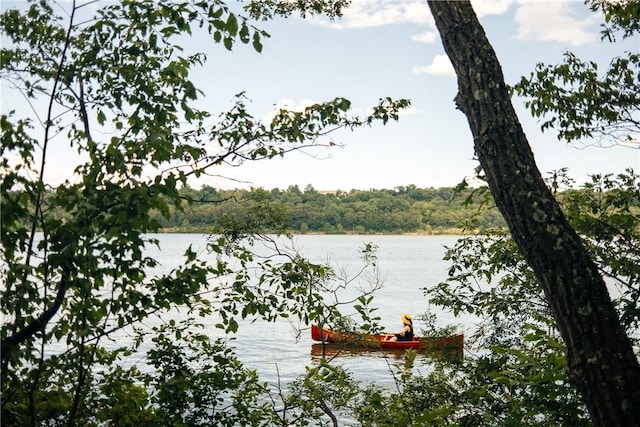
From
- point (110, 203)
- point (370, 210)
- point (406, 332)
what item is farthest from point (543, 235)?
point (370, 210)

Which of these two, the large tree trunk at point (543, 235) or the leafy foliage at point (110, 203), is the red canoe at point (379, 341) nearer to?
the leafy foliage at point (110, 203)

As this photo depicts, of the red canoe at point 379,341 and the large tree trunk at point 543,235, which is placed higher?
the large tree trunk at point 543,235

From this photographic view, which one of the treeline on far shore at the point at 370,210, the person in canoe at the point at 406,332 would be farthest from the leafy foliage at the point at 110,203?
the person in canoe at the point at 406,332

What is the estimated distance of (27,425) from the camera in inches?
112

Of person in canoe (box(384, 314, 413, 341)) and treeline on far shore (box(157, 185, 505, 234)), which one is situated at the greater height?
treeline on far shore (box(157, 185, 505, 234))

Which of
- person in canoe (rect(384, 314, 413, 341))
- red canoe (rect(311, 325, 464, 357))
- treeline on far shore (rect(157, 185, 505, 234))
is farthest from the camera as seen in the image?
person in canoe (rect(384, 314, 413, 341))

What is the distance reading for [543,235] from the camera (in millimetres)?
2617

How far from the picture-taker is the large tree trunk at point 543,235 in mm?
2504

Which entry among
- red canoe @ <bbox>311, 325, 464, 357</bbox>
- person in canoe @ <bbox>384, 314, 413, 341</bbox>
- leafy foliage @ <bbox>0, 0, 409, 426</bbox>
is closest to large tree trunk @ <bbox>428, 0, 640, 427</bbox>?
leafy foliage @ <bbox>0, 0, 409, 426</bbox>

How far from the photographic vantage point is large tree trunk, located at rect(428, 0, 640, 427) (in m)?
2.50

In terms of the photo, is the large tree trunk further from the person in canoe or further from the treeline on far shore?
the person in canoe

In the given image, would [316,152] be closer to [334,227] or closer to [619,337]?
[619,337]

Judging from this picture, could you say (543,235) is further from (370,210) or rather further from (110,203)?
(370,210)

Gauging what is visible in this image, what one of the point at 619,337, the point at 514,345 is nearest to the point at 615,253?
the point at 514,345
